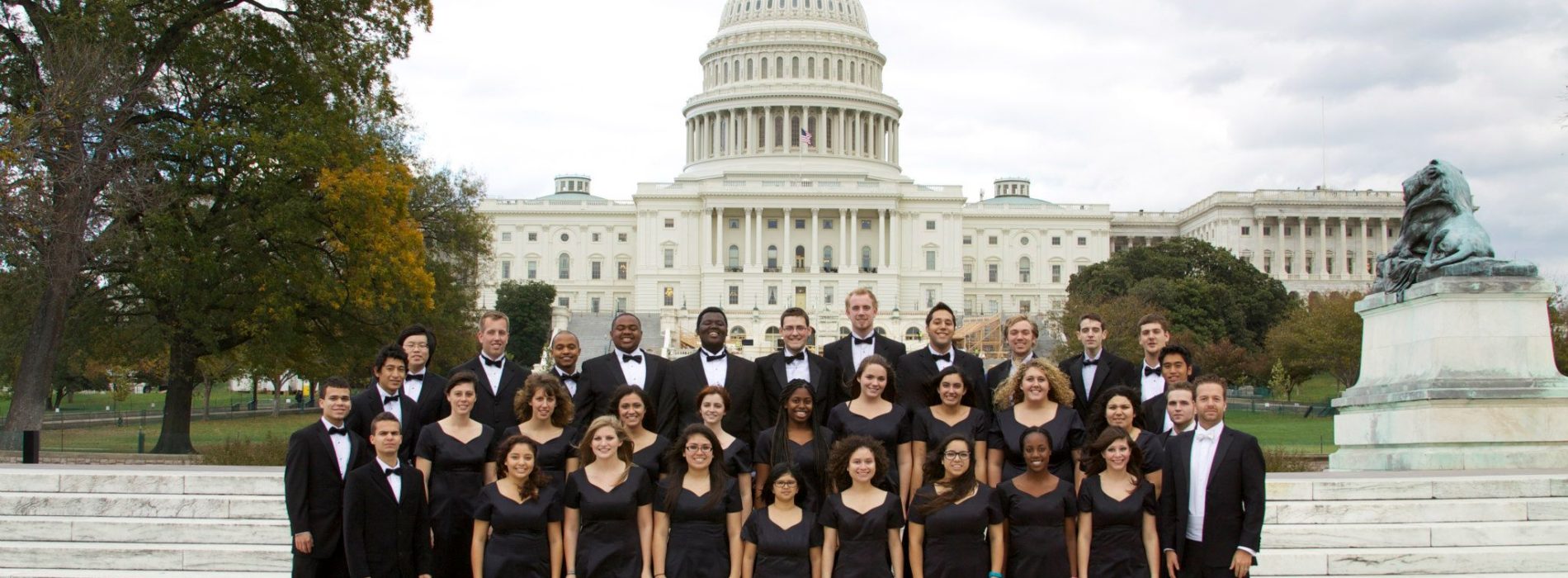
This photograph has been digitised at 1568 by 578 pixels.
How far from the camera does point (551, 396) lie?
10.3m

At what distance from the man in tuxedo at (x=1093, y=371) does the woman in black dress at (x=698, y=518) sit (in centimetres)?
333

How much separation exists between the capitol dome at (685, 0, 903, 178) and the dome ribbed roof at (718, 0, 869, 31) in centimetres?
9

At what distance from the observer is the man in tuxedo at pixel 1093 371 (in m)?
11.7

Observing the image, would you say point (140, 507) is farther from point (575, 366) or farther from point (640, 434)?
point (640, 434)

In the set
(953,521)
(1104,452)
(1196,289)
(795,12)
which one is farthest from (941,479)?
(795,12)

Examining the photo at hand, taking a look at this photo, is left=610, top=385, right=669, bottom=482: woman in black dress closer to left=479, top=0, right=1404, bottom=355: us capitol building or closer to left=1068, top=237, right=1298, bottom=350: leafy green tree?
left=1068, top=237, right=1298, bottom=350: leafy green tree

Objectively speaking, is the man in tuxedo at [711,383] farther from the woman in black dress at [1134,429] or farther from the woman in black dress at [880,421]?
the woman in black dress at [1134,429]

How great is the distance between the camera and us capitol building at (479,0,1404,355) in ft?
332

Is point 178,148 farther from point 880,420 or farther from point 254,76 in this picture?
point 880,420

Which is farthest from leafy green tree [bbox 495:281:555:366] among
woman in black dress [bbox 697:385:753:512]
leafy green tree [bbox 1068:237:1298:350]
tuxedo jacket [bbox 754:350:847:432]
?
woman in black dress [bbox 697:385:753:512]

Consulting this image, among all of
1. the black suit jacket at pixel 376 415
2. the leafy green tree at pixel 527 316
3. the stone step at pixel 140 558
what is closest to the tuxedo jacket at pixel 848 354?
the black suit jacket at pixel 376 415

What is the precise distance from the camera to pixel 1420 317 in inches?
698

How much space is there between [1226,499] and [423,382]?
240 inches

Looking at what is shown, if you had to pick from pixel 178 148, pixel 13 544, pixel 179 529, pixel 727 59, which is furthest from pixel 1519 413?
pixel 727 59
